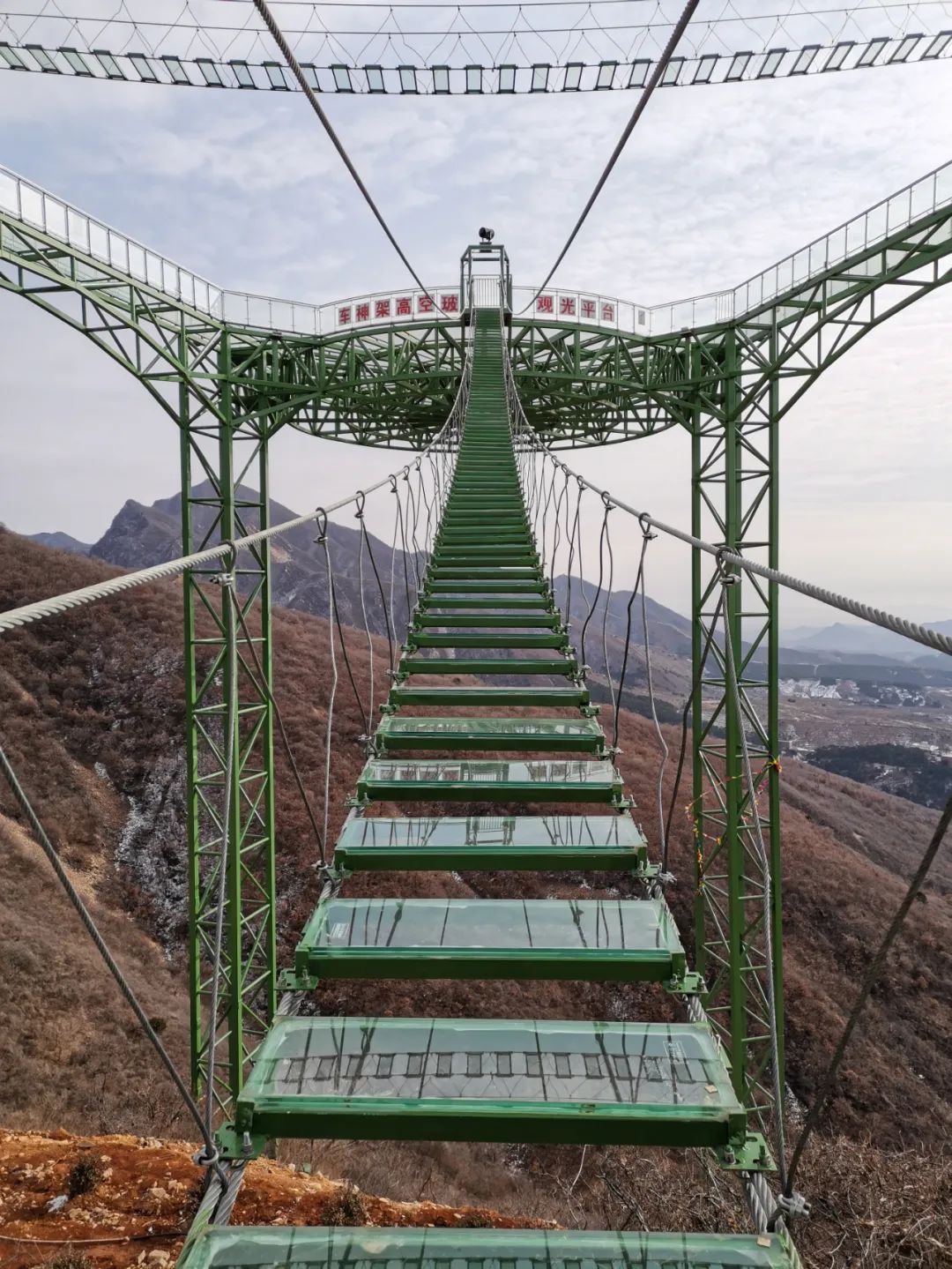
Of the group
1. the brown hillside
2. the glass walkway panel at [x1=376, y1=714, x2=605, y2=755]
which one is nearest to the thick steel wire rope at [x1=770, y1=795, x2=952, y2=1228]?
the glass walkway panel at [x1=376, y1=714, x2=605, y2=755]

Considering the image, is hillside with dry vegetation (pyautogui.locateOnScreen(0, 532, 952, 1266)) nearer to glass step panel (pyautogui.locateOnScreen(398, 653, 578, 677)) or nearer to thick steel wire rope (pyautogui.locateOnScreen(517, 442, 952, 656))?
glass step panel (pyautogui.locateOnScreen(398, 653, 578, 677))

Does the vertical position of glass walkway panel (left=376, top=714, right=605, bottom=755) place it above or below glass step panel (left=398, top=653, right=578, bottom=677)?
below

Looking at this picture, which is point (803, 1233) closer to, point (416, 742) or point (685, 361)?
point (416, 742)

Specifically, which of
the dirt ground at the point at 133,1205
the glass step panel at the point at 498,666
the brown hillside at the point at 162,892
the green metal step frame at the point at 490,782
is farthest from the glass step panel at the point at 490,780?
the brown hillside at the point at 162,892

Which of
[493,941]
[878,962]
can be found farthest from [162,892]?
[878,962]

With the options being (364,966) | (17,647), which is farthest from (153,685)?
(364,966)
